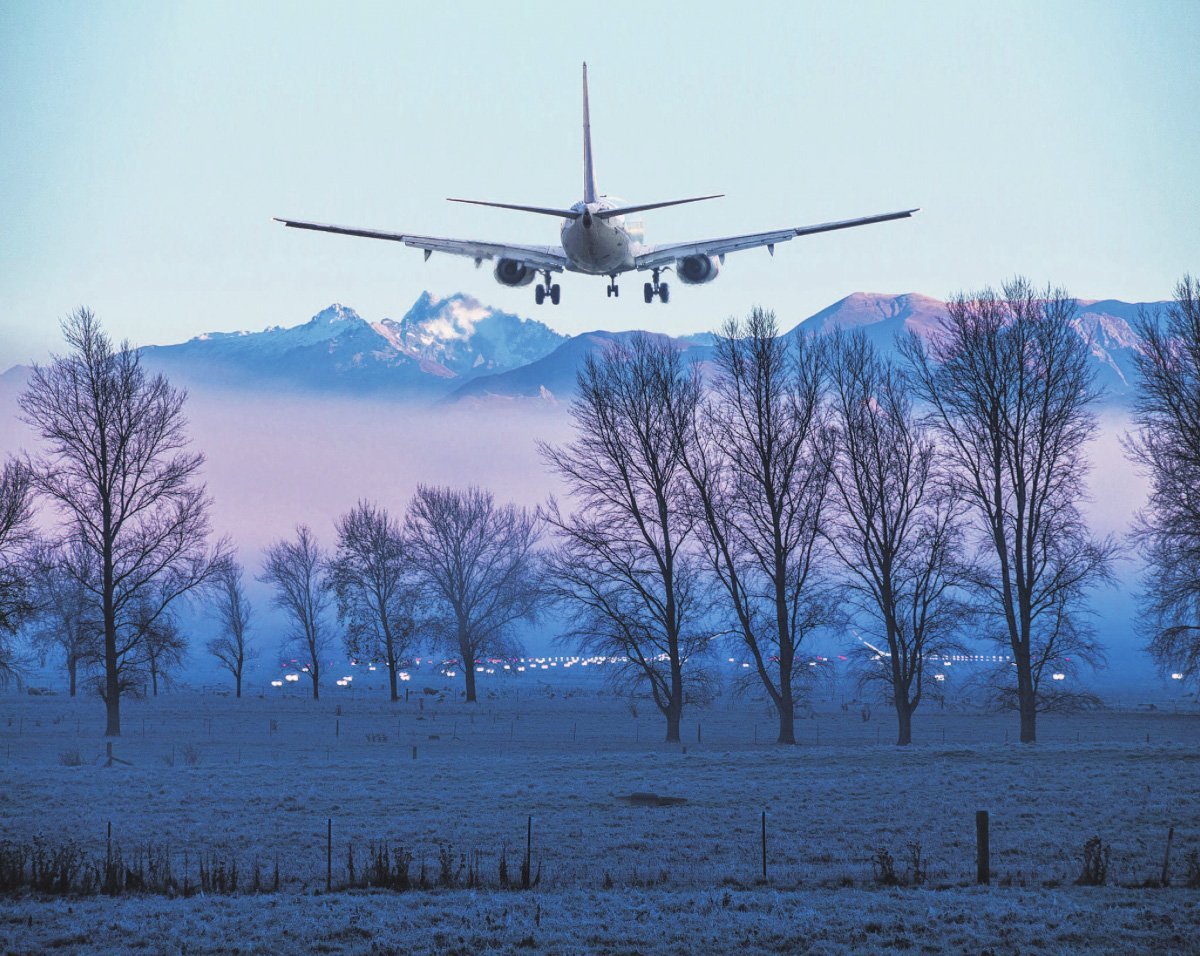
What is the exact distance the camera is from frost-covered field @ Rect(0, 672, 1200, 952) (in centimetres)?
1558

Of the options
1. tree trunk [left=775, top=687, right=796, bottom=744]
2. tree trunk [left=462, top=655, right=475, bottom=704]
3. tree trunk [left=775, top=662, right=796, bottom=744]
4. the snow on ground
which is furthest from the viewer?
tree trunk [left=462, top=655, right=475, bottom=704]

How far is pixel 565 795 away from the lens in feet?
91.0

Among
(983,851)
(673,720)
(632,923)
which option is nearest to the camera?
(632,923)

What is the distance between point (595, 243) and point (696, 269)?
4096 mm

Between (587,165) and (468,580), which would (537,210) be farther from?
(468,580)

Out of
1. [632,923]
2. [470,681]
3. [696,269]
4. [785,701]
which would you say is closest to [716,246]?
[696,269]

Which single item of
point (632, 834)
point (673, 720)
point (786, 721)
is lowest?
point (673, 720)

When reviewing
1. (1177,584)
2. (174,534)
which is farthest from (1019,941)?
(174,534)

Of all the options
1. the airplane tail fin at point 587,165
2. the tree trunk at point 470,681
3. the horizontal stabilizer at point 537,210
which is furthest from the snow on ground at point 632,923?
the tree trunk at point 470,681

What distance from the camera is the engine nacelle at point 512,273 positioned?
40.5m

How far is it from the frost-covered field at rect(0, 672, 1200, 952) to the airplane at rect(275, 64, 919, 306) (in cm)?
1628

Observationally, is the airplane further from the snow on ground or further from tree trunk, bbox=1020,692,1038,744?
the snow on ground

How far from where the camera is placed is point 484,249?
38.6 meters

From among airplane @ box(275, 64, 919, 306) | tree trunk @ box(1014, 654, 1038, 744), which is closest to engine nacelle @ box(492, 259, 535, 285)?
airplane @ box(275, 64, 919, 306)
